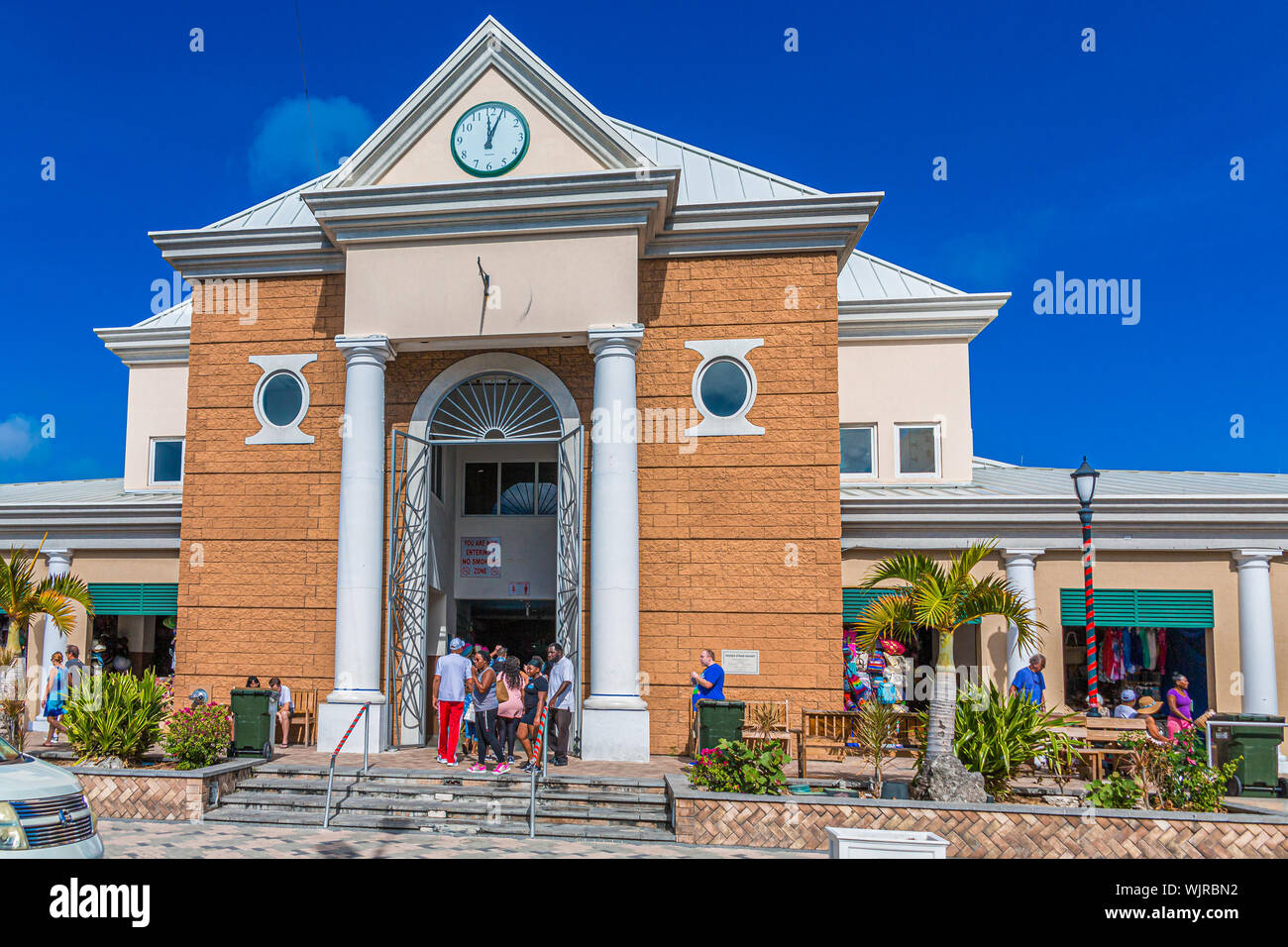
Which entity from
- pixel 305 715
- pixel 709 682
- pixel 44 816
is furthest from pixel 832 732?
pixel 44 816

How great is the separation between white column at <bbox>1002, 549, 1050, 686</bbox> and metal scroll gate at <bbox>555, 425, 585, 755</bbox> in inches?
282

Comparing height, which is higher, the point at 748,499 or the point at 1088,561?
the point at 748,499

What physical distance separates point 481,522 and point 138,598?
6.71m

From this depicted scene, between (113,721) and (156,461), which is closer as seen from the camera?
(113,721)

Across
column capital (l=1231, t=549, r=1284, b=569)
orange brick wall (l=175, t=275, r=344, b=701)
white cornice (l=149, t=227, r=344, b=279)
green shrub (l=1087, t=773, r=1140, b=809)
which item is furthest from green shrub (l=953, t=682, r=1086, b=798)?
white cornice (l=149, t=227, r=344, b=279)

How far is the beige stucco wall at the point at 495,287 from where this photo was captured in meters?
15.2

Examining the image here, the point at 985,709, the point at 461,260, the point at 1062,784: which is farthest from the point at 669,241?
the point at 1062,784

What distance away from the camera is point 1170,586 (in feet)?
56.4

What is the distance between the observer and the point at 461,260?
15602mm

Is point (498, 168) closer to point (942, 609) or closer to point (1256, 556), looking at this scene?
point (942, 609)

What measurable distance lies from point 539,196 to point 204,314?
6123mm

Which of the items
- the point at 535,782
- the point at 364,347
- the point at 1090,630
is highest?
the point at 364,347

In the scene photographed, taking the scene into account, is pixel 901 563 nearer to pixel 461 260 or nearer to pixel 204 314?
pixel 461 260

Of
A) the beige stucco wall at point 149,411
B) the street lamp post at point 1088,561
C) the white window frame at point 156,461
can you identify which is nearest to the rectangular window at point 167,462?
the white window frame at point 156,461
